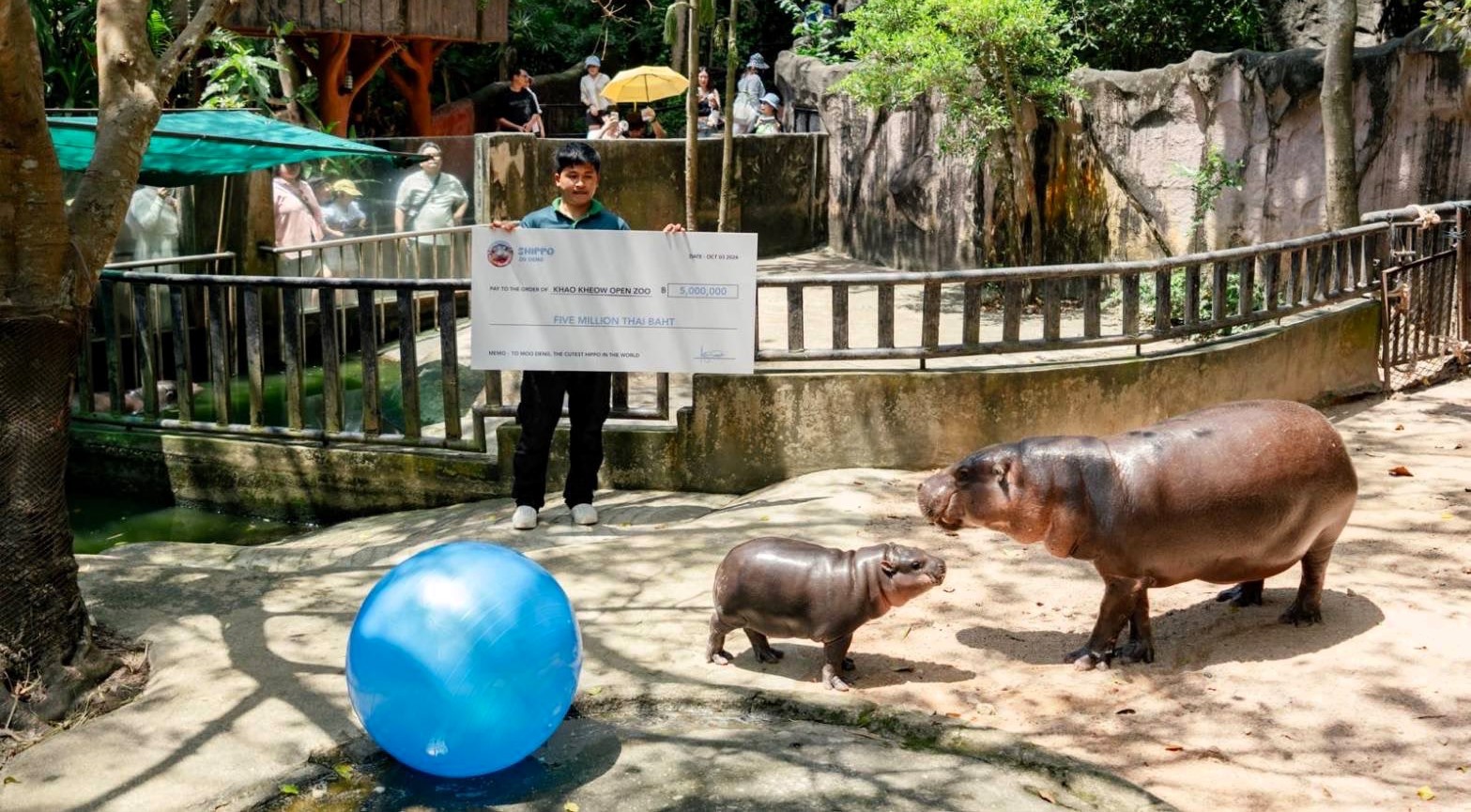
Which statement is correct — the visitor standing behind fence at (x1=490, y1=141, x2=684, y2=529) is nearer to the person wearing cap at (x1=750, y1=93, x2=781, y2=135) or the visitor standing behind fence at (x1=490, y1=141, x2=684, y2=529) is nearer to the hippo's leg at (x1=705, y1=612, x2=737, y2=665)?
the hippo's leg at (x1=705, y1=612, x2=737, y2=665)

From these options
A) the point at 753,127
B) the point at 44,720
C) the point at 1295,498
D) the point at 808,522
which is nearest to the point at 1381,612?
the point at 1295,498

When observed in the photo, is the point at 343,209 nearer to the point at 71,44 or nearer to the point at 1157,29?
the point at 71,44

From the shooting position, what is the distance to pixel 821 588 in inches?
194

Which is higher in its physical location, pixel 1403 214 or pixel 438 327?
pixel 1403 214

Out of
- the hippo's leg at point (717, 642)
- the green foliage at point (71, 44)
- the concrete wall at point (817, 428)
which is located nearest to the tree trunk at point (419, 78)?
the green foliage at point (71, 44)

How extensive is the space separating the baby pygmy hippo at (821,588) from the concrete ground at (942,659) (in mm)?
208

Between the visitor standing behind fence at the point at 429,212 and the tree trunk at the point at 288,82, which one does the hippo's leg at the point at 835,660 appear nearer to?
the visitor standing behind fence at the point at 429,212

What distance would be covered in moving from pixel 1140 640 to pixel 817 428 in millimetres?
2935

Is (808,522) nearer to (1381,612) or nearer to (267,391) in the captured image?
(1381,612)

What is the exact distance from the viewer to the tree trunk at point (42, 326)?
511 cm

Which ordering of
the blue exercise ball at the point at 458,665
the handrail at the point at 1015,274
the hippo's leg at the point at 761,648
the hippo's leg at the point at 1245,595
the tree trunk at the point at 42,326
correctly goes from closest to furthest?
the blue exercise ball at the point at 458,665, the tree trunk at the point at 42,326, the hippo's leg at the point at 761,648, the hippo's leg at the point at 1245,595, the handrail at the point at 1015,274

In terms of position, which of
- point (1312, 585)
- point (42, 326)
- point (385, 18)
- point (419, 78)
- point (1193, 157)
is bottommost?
point (1312, 585)

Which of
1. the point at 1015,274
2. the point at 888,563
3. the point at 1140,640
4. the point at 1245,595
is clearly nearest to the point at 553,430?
the point at 1015,274

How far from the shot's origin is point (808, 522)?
6.82 m
